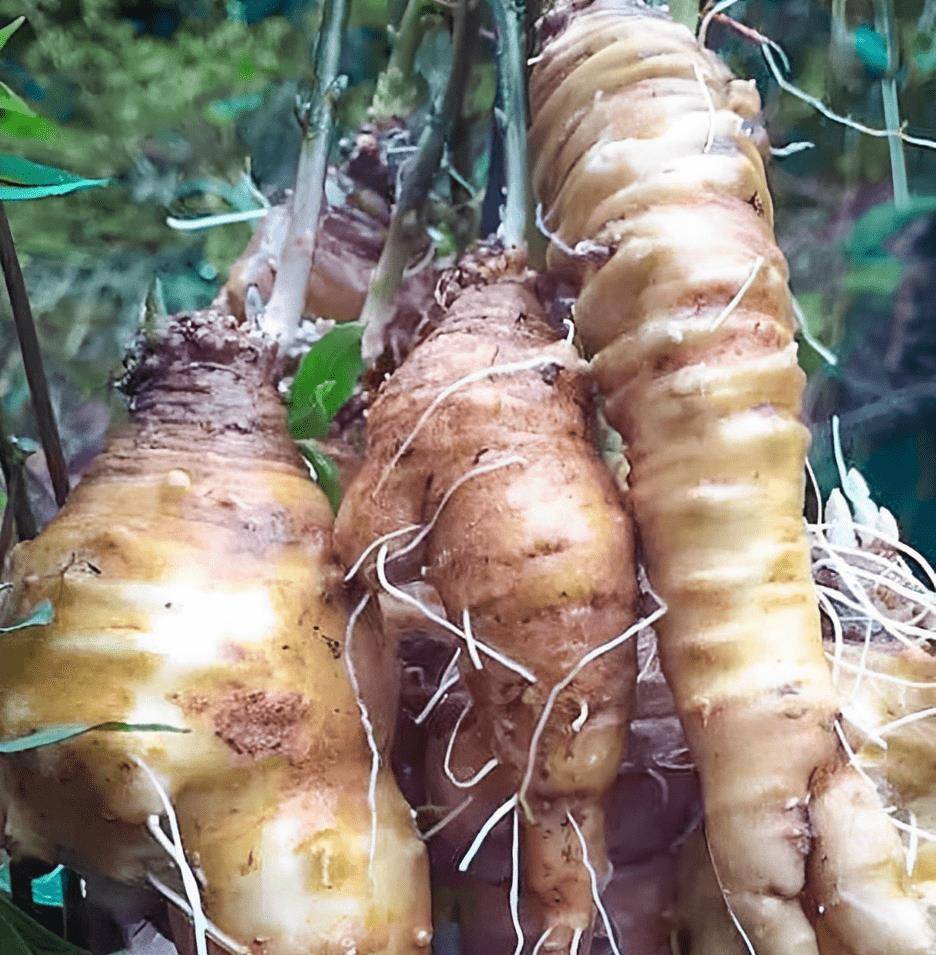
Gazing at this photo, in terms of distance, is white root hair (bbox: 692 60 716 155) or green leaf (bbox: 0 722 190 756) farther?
white root hair (bbox: 692 60 716 155)

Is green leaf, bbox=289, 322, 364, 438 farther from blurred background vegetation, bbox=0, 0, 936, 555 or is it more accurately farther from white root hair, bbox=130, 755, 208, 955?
blurred background vegetation, bbox=0, 0, 936, 555

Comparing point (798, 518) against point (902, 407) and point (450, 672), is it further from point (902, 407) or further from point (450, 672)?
point (902, 407)

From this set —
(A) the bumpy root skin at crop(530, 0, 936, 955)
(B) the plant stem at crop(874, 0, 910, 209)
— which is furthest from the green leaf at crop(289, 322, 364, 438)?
(B) the plant stem at crop(874, 0, 910, 209)

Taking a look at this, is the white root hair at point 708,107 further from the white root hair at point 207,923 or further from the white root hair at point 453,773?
the white root hair at point 207,923

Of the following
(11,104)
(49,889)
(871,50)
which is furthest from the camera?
(871,50)

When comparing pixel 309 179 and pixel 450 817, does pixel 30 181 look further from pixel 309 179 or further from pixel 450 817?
pixel 450 817

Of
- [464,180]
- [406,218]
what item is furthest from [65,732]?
[464,180]

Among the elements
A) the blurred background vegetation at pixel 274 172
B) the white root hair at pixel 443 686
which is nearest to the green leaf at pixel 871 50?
the blurred background vegetation at pixel 274 172
